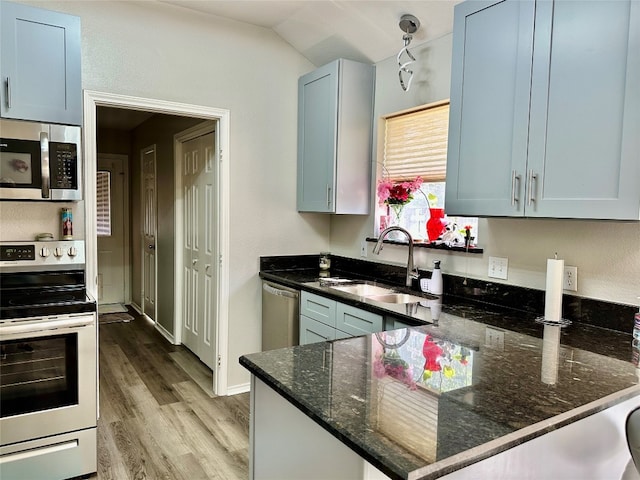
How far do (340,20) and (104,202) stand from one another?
4622 millimetres

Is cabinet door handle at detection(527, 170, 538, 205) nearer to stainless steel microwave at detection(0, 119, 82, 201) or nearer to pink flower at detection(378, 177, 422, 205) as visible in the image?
pink flower at detection(378, 177, 422, 205)

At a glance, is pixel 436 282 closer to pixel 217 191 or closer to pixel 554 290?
pixel 554 290

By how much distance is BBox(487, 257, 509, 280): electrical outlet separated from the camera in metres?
2.36

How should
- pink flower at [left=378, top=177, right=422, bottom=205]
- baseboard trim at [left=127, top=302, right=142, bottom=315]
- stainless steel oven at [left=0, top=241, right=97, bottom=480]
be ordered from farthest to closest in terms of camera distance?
1. baseboard trim at [left=127, top=302, right=142, bottom=315]
2. pink flower at [left=378, top=177, right=422, bottom=205]
3. stainless steel oven at [left=0, top=241, right=97, bottom=480]

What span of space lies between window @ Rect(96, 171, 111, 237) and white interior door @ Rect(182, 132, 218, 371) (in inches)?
96.3

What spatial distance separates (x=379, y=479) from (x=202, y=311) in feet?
10.5

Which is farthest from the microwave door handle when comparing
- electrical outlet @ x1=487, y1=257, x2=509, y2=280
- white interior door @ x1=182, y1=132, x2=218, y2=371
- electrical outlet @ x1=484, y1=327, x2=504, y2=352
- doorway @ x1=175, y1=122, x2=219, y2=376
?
electrical outlet @ x1=487, y1=257, x2=509, y2=280

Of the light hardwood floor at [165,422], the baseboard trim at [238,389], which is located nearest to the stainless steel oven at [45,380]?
the light hardwood floor at [165,422]

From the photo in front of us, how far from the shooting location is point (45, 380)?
7.16 feet

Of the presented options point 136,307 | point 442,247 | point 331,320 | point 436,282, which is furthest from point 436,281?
point 136,307

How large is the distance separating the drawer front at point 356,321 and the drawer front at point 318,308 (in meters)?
0.06

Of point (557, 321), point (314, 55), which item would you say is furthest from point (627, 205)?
point (314, 55)

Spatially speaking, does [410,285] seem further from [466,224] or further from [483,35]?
[483,35]

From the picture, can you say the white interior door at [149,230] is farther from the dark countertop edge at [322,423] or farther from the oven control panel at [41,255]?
the dark countertop edge at [322,423]
